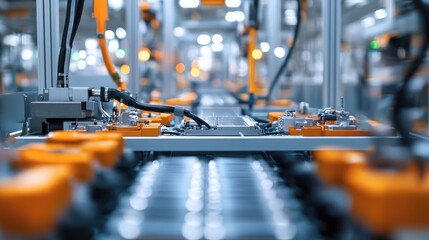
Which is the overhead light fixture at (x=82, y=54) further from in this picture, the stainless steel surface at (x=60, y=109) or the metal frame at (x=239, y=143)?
the metal frame at (x=239, y=143)

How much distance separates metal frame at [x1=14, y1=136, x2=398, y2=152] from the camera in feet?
6.89

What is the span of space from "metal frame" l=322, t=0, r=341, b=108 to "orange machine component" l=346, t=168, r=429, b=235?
2417 mm

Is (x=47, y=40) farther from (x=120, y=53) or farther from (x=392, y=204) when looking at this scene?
(x=120, y=53)

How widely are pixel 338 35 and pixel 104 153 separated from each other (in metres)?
2.28

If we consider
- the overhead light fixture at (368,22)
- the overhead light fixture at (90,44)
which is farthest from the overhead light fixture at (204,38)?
the overhead light fixture at (368,22)

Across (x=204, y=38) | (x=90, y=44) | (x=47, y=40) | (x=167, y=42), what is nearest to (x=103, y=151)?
(x=47, y=40)

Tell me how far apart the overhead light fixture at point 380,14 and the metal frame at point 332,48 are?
4822mm

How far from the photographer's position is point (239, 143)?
83.8 inches

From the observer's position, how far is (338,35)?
125 inches

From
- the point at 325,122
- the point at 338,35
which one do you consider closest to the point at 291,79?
the point at 338,35

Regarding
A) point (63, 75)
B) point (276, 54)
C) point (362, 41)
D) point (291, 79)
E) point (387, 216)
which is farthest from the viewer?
point (291, 79)

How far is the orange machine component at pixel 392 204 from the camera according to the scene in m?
0.83

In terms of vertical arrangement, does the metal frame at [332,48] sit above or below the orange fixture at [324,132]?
above

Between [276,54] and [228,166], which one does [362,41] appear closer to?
[276,54]
